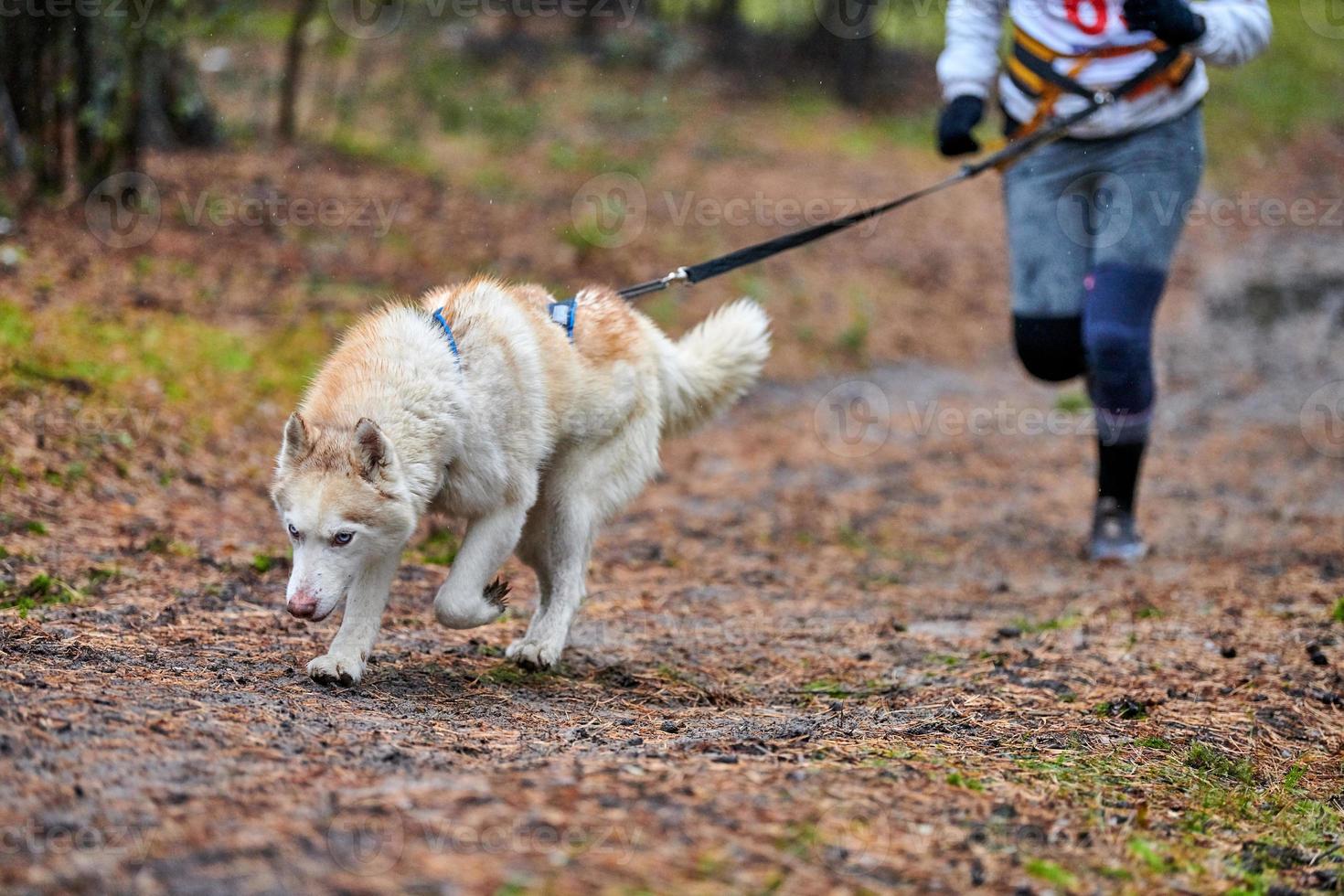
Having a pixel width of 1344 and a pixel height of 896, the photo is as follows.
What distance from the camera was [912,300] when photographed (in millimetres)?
11539

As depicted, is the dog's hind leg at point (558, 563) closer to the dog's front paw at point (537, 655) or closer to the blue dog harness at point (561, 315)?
the dog's front paw at point (537, 655)

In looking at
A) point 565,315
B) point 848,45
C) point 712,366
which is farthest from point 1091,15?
point 848,45

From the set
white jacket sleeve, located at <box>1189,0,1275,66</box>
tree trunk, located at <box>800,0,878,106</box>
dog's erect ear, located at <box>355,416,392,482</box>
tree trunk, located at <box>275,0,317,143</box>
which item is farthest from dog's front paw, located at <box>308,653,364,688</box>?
tree trunk, located at <box>800,0,878,106</box>

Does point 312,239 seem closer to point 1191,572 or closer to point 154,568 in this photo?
point 154,568

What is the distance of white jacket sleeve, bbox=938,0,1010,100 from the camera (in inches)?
232

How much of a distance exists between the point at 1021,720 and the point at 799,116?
13793 mm

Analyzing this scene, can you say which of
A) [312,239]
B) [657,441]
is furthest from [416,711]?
[312,239]

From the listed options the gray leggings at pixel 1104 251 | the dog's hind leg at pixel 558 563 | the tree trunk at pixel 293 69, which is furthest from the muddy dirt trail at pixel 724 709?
the tree trunk at pixel 293 69

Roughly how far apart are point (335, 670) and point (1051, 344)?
3.57 m

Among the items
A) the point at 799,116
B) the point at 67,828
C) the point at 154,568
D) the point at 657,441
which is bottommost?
the point at 154,568

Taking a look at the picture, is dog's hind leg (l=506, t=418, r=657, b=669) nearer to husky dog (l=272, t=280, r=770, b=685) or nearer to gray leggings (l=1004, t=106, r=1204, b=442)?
husky dog (l=272, t=280, r=770, b=685)

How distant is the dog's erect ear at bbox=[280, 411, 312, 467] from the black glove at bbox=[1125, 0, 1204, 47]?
3.67m

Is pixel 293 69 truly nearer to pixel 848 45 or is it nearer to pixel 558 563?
pixel 558 563

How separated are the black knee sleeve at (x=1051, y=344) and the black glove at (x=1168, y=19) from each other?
124 cm
